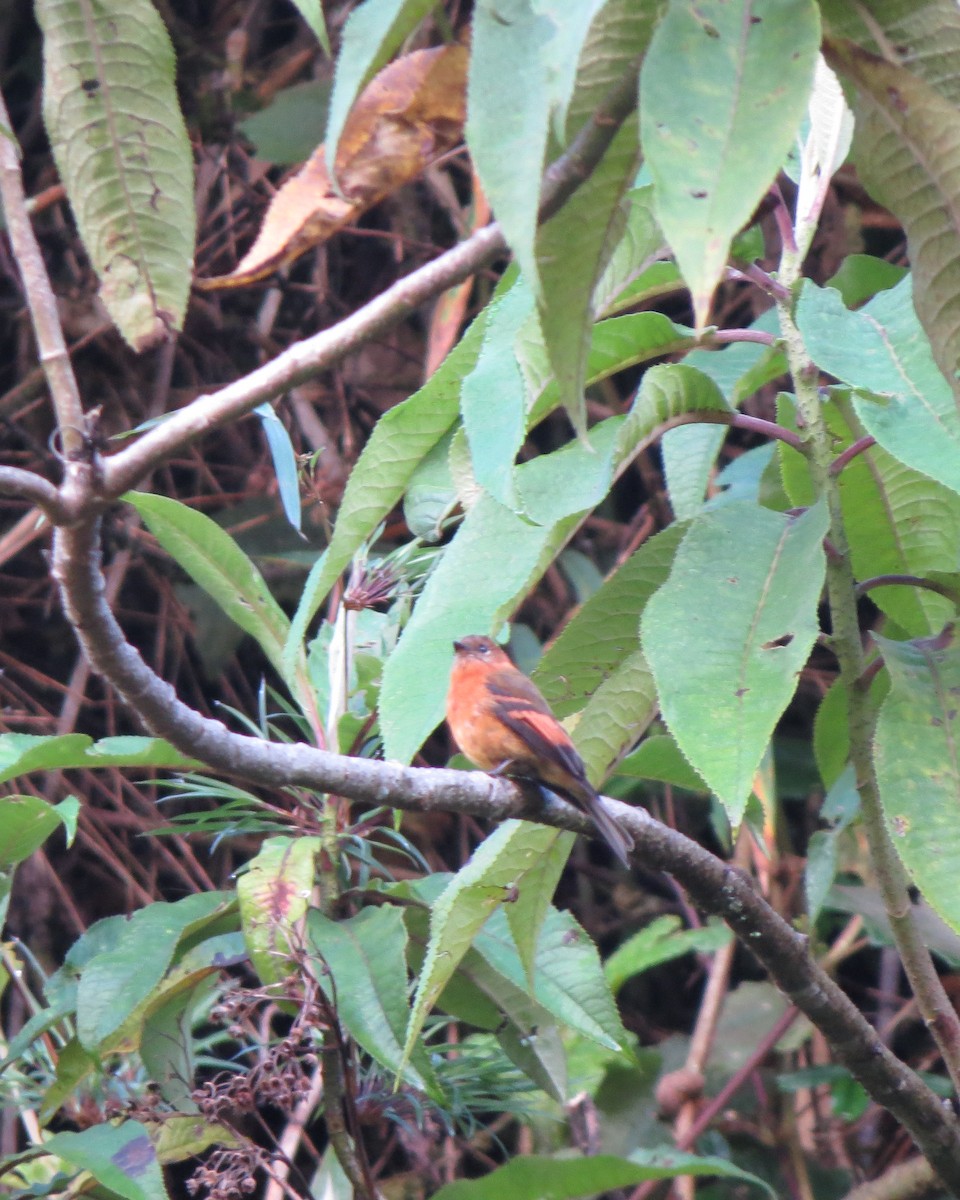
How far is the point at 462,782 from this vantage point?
1367 millimetres

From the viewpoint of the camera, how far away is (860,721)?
1.64m

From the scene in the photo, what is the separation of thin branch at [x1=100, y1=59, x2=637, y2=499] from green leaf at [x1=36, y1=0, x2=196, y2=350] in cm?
26

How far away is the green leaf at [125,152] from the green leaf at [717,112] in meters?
0.43

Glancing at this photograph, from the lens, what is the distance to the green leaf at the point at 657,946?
120 inches

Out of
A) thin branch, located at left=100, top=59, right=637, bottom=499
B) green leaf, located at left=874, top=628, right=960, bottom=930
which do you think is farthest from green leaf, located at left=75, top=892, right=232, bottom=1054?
thin branch, located at left=100, top=59, right=637, bottom=499

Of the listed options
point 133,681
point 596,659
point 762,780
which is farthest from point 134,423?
point 133,681

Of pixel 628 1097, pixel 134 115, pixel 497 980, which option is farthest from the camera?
pixel 628 1097

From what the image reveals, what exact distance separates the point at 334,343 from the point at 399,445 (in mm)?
783

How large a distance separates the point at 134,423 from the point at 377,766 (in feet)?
9.47

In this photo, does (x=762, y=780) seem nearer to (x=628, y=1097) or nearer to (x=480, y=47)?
(x=628, y=1097)

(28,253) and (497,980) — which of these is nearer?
(28,253)

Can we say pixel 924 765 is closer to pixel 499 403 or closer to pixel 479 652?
pixel 499 403

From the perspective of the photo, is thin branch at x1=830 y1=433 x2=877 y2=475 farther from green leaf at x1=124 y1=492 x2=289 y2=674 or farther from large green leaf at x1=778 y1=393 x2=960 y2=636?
green leaf at x1=124 y1=492 x2=289 y2=674

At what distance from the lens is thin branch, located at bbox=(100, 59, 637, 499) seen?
2.71 ft
